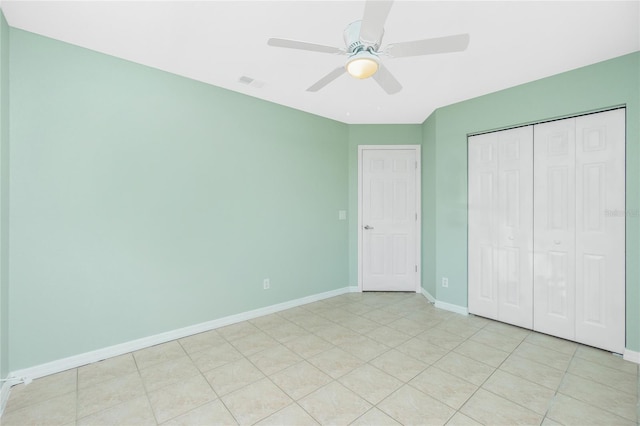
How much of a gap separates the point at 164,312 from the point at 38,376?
2.92ft

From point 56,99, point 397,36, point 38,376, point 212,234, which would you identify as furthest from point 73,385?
point 397,36

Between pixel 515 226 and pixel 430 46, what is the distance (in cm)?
230

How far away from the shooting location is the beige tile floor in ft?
5.76

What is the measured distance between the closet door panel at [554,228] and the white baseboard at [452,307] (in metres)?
0.68

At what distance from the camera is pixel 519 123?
2.96m

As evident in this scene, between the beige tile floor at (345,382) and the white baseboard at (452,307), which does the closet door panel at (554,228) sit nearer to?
the beige tile floor at (345,382)

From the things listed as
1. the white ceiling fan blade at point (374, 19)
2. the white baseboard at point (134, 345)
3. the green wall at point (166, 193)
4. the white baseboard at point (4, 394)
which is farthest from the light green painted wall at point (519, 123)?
the white baseboard at point (4, 394)

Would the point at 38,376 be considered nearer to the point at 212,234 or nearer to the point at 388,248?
the point at 212,234

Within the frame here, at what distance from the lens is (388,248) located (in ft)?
14.1

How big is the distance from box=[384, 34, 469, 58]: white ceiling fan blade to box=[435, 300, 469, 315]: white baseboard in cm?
291

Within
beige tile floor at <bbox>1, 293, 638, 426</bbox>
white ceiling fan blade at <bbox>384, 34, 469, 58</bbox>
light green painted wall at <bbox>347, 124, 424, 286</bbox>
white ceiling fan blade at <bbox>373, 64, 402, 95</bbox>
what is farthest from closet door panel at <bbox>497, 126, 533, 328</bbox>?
white ceiling fan blade at <bbox>384, 34, 469, 58</bbox>

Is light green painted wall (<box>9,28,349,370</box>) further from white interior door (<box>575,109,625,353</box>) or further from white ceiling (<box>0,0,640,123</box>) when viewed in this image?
white interior door (<box>575,109,625,353</box>)

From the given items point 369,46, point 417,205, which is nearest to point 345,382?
point 369,46

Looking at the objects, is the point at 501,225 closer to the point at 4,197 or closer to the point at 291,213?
the point at 291,213
